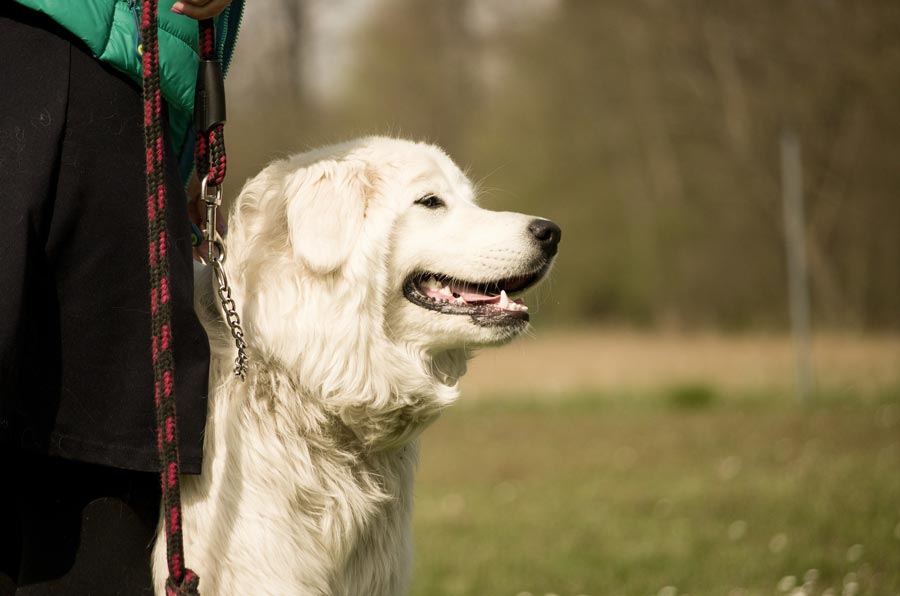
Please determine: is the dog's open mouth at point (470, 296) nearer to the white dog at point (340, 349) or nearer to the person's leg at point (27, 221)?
the white dog at point (340, 349)

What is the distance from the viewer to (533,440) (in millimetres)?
9875

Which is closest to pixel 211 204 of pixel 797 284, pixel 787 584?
pixel 787 584

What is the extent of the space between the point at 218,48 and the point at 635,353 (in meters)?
14.0

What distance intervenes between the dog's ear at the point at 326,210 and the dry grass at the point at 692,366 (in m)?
9.42

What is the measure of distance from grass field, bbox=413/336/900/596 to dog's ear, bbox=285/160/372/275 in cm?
261

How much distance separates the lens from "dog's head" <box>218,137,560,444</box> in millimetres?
2496

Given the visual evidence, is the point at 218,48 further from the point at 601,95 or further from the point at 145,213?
the point at 601,95

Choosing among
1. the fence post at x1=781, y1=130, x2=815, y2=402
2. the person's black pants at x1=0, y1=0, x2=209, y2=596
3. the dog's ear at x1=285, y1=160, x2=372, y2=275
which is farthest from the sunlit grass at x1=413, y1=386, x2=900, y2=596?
the person's black pants at x1=0, y1=0, x2=209, y2=596

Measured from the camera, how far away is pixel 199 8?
Answer: 2.26 m

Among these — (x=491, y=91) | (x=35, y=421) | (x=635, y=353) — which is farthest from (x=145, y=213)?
(x=491, y=91)

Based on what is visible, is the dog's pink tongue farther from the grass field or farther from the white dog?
the grass field

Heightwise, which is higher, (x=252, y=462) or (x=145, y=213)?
(x=145, y=213)

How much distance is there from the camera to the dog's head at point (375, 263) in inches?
98.3

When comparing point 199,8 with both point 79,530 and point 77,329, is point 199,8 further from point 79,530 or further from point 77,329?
point 79,530
